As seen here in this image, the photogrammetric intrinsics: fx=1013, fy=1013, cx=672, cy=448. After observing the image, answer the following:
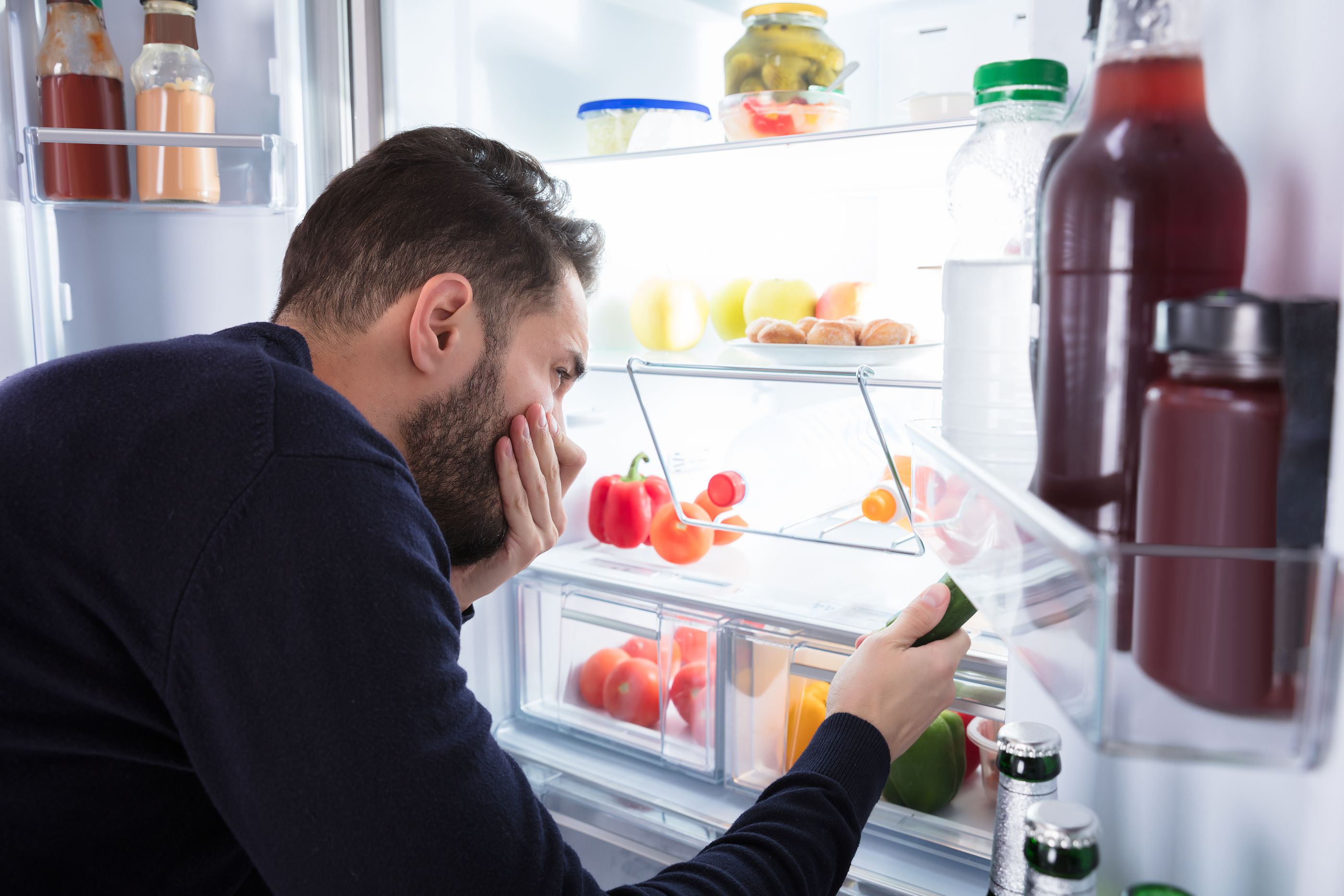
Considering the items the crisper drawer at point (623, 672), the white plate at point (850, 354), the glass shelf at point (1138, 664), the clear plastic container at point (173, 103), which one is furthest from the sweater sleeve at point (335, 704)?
the clear plastic container at point (173, 103)

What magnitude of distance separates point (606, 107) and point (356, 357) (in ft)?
2.47

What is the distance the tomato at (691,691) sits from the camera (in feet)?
5.27

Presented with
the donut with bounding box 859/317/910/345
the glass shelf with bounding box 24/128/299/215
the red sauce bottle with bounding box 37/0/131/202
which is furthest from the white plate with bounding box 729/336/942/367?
the red sauce bottle with bounding box 37/0/131/202

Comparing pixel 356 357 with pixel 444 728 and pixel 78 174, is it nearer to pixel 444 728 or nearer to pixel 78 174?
pixel 444 728

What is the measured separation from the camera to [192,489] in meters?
0.68

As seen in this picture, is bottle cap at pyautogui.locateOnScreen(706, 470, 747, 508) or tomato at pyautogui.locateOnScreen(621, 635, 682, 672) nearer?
bottle cap at pyautogui.locateOnScreen(706, 470, 747, 508)

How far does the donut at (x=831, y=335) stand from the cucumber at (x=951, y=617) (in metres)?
0.42

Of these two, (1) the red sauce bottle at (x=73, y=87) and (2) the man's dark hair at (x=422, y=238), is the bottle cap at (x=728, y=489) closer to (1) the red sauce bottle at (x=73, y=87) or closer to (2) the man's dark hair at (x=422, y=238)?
(2) the man's dark hair at (x=422, y=238)

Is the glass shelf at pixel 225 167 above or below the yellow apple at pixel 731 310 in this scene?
above

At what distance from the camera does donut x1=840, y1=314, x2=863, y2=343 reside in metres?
1.31

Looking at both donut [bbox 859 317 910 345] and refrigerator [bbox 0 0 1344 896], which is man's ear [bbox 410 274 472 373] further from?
donut [bbox 859 317 910 345]

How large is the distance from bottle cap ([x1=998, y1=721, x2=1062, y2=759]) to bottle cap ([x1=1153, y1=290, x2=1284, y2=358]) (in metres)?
0.36

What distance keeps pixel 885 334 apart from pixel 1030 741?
714 millimetres

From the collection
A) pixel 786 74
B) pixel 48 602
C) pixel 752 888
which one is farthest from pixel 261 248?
pixel 752 888
